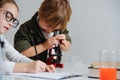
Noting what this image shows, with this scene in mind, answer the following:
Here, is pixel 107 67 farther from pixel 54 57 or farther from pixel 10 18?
pixel 54 57

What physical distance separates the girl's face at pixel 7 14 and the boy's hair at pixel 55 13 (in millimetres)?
394

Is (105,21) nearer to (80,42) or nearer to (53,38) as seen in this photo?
(80,42)

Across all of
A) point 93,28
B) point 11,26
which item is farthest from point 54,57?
point 93,28

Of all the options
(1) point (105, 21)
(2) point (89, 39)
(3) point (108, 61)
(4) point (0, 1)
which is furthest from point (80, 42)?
(3) point (108, 61)

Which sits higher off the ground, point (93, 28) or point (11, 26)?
point (93, 28)

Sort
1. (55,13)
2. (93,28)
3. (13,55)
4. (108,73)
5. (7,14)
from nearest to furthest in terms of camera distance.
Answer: (108,73)
(7,14)
(13,55)
(55,13)
(93,28)

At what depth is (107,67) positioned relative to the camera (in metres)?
0.98

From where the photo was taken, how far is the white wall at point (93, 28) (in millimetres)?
2760

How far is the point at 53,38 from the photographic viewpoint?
1761 millimetres

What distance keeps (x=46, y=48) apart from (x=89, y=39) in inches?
41.0

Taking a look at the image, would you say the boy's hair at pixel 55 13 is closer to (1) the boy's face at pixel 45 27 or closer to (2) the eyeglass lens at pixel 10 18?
(1) the boy's face at pixel 45 27

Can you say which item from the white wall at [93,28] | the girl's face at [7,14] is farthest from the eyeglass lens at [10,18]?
the white wall at [93,28]

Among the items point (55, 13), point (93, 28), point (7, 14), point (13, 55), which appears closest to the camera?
point (7, 14)

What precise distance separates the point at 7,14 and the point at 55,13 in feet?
1.59
